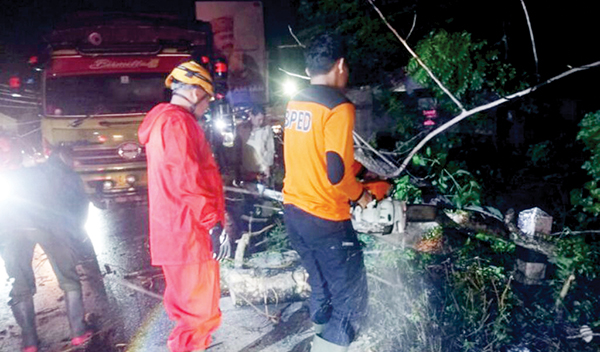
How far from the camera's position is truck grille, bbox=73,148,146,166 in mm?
8070

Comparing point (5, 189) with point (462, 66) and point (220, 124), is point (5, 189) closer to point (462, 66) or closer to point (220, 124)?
point (462, 66)

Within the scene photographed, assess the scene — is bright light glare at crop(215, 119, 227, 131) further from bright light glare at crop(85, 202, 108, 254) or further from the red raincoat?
the red raincoat

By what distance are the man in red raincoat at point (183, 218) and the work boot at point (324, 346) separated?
0.73 meters

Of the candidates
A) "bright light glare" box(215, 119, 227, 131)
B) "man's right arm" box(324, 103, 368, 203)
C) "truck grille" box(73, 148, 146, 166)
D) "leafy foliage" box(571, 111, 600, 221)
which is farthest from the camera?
"bright light glare" box(215, 119, 227, 131)

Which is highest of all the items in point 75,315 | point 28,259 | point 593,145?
point 593,145

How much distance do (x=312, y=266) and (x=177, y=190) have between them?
3.46 feet

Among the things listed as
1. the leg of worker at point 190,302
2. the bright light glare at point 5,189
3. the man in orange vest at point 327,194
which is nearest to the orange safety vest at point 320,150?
the man in orange vest at point 327,194

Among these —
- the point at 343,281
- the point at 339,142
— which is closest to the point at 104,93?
the point at 339,142

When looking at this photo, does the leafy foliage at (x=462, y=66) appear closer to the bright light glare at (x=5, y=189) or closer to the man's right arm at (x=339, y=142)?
the man's right arm at (x=339, y=142)

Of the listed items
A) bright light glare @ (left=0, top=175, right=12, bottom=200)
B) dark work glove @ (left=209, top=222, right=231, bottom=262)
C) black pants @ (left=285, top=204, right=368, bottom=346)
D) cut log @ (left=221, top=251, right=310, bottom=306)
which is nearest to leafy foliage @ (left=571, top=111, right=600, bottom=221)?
black pants @ (left=285, top=204, right=368, bottom=346)

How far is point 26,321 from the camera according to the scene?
3650 millimetres

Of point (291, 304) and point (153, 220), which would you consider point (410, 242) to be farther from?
point (153, 220)

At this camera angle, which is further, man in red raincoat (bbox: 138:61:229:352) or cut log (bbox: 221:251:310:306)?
cut log (bbox: 221:251:310:306)

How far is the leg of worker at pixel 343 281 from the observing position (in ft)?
8.75
